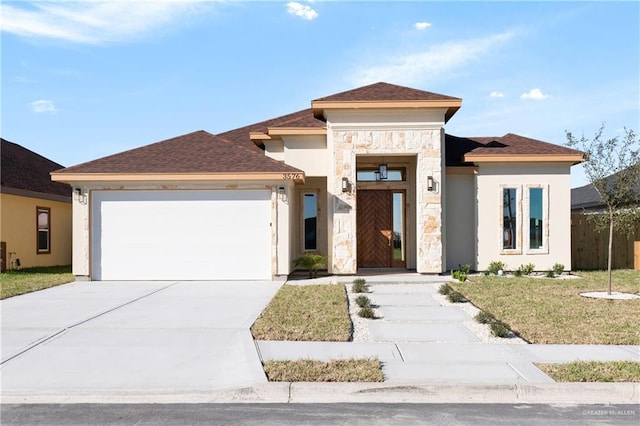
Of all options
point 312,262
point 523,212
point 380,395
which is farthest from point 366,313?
point 523,212

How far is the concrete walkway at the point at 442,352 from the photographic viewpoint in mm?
6105

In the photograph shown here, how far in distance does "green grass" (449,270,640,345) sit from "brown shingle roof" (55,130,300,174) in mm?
6395

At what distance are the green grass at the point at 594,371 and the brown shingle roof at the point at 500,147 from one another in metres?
10.9

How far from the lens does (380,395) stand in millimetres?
5625

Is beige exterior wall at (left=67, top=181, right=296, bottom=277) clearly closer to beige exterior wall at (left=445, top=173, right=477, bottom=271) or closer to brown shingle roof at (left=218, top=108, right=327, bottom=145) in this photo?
brown shingle roof at (left=218, top=108, right=327, bottom=145)

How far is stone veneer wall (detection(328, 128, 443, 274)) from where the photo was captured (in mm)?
15766

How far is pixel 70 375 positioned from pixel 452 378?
4.45 meters

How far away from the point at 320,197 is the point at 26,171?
12.1m

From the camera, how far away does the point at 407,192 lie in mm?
17359

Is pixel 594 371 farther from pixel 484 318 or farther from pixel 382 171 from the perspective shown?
pixel 382 171

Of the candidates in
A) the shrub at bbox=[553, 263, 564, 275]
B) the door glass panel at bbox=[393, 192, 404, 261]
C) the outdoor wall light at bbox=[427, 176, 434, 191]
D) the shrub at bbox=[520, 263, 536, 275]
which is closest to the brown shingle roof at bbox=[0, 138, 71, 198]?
the door glass panel at bbox=[393, 192, 404, 261]

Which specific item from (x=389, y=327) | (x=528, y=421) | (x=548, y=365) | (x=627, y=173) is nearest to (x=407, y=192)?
(x=627, y=173)

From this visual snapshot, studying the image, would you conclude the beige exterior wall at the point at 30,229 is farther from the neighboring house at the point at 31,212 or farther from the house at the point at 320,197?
the house at the point at 320,197

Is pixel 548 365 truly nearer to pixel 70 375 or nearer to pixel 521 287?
pixel 70 375
